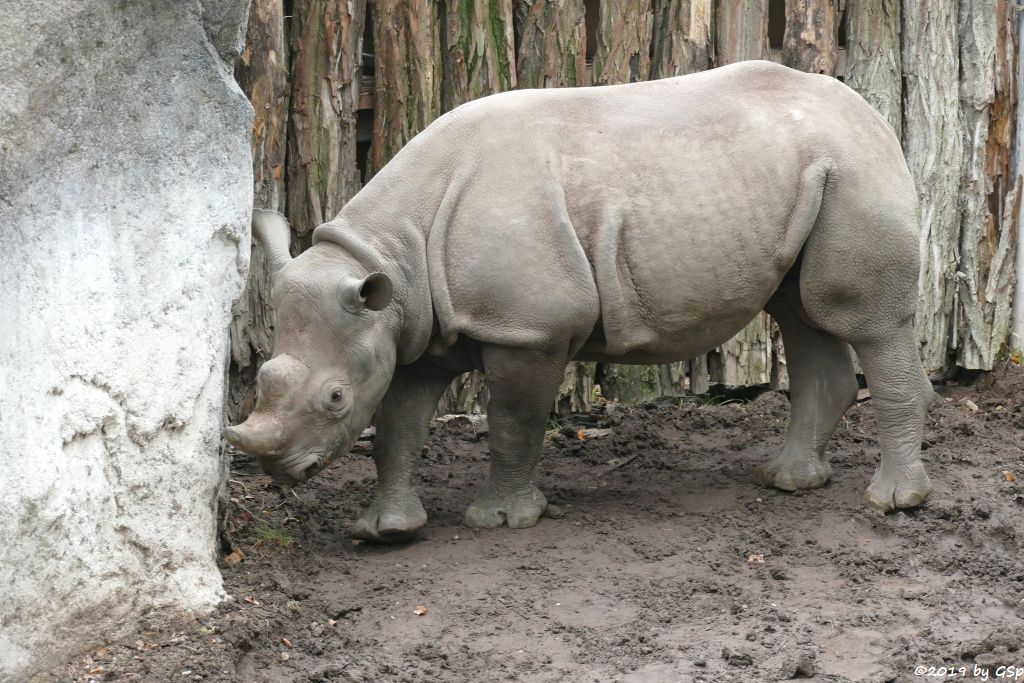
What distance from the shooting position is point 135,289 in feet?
16.0

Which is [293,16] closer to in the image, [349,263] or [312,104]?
[312,104]

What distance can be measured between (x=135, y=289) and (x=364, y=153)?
2.56 meters

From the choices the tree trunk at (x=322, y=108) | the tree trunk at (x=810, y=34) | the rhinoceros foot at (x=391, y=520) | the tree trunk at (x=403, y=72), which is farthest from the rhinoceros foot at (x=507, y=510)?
the tree trunk at (x=810, y=34)

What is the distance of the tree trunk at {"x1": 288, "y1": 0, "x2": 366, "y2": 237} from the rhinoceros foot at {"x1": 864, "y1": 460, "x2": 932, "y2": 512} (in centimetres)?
299

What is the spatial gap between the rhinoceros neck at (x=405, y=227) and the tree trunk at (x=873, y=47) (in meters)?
2.86

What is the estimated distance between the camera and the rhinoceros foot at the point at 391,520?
579 centimetres

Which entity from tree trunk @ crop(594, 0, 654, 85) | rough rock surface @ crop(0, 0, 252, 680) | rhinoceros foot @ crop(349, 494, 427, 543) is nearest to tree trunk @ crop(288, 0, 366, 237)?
tree trunk @ crop(594, 0, 654, 85)

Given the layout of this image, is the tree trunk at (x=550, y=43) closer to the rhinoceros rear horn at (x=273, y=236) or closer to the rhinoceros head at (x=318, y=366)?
the rhinoceros rear horn at (x=273, y=236)

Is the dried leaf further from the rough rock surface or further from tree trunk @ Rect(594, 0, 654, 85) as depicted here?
tree trunk @ Rect(594, 0, 654, 85)

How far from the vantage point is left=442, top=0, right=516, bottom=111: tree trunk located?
7074mm

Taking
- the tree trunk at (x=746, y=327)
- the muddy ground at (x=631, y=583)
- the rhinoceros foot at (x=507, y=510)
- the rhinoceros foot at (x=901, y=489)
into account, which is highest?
the tree trunk at (x=746, y=327)

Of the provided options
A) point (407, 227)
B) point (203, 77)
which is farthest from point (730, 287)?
point (203, 77)

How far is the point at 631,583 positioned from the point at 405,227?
1.70m

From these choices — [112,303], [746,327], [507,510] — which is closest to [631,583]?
[507,510]
